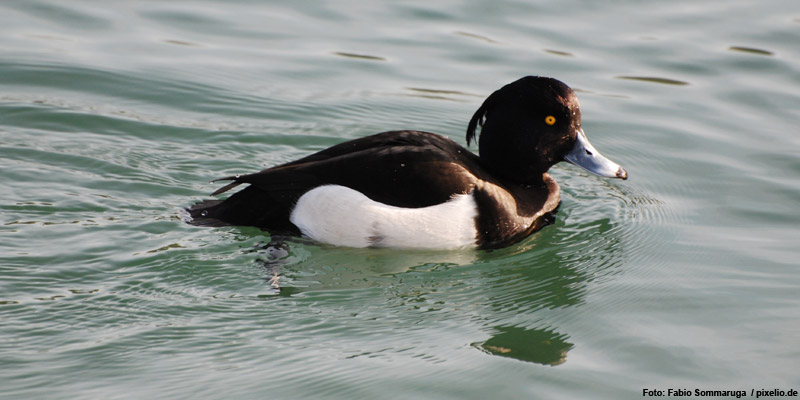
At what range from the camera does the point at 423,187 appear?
5922 millimetres

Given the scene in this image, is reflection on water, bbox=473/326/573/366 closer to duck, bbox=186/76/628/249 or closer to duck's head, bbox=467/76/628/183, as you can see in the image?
duck, bbox=186/76/628/249

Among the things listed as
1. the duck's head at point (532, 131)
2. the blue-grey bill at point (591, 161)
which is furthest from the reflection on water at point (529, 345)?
the blue-grey bill at point (591, 161)

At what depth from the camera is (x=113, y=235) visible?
6039 millimetres

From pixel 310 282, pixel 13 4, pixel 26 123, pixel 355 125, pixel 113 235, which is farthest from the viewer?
pixel 13 4

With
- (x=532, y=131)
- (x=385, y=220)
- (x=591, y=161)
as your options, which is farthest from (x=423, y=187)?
(x=591, y=161)

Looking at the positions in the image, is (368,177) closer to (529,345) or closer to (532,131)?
(532,131)

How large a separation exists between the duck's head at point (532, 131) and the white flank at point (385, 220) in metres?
0.60

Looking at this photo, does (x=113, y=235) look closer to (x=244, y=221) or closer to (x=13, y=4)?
(x=244, y=221)

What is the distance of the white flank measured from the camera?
5.94 meters

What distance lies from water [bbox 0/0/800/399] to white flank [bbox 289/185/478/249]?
11 cm

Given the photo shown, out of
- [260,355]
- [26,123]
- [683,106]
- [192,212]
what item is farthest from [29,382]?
[683,106]

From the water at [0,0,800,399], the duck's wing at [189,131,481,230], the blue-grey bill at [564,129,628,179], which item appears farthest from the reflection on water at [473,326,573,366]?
the blue-grey bill at [564,129,628,179]

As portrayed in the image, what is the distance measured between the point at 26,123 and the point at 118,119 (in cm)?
69

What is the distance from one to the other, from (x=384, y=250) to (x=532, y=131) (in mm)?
1269
